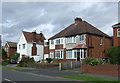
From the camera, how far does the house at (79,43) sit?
3703 cm

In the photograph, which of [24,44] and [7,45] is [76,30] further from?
[7,45]

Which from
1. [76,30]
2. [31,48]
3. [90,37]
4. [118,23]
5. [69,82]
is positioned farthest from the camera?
[31,48]

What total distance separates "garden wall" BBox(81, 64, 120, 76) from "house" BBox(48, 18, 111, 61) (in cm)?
1361

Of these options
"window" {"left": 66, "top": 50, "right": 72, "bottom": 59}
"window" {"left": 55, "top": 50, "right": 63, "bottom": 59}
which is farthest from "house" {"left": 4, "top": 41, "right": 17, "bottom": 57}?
"window" {"left": 66, "top": 50, "right": 72, "bottom": 59}

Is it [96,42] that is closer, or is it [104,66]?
[104,66]

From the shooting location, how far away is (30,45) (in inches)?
2119

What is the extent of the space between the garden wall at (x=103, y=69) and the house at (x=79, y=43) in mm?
13612

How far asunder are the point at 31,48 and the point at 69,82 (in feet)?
130

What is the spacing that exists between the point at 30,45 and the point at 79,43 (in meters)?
19.4

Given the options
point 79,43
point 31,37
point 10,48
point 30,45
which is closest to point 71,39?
point 79,43

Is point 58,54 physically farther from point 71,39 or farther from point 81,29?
point 81,29

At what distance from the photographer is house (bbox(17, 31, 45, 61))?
175ft

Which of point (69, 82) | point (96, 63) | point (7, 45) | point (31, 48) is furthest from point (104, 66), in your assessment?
point (7, 45)

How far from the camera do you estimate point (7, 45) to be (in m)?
64.9
